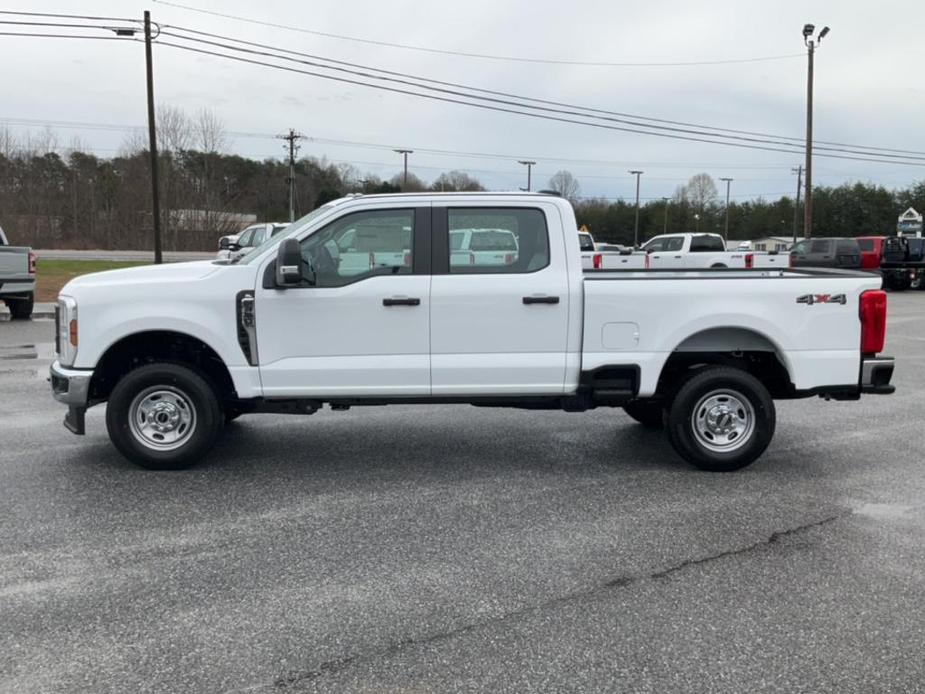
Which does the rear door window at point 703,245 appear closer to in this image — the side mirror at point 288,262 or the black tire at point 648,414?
the black tire at point 648,414

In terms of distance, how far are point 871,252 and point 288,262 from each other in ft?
97.7

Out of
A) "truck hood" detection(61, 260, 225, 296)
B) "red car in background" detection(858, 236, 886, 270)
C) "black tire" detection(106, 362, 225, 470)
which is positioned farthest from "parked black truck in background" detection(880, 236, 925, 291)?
"black tire" detection(106, 362, 225, 470)

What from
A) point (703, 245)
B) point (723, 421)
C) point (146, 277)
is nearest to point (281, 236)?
point (146, 277)

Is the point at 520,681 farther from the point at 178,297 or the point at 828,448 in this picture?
the point at 828,448

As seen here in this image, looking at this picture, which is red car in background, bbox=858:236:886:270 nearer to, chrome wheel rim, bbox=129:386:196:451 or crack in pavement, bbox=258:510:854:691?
crack in pavement, bbox=258:510:854:691

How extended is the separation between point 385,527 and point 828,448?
4.30m

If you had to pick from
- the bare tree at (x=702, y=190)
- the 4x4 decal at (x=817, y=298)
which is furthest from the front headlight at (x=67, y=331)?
the bare tree at (x=702, y=190)

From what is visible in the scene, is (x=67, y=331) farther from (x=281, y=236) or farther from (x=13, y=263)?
(x=13, y=263)

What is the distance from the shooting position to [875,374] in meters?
6.43

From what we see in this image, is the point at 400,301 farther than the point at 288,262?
Yes

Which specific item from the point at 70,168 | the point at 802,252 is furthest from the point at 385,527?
the point at 70,168

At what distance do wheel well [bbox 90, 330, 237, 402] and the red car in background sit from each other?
1126 inches

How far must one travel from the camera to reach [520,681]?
3350 millimetres

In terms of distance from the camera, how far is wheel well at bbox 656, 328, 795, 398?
650 centimetres
